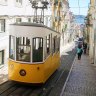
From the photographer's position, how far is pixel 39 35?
15477 mm

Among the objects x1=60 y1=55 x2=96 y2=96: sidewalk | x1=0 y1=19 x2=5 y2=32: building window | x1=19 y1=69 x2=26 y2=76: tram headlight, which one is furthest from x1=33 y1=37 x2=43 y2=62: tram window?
x1=0 y1=19 x2=5 y2=32: building window

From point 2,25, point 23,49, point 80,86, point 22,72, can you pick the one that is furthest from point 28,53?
point 2,25

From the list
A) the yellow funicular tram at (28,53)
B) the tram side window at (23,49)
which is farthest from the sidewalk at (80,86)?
the tram side window at (23,49)

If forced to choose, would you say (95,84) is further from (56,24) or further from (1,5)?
(56,24)

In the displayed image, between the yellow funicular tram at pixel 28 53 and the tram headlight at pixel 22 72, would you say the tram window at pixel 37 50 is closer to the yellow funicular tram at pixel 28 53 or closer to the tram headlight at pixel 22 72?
the yellow funicular tram at pixel 28 53

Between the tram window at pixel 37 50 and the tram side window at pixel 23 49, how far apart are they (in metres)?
0.28

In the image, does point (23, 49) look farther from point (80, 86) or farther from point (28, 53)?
point (80, 86)

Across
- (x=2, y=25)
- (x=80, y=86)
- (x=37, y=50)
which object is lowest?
(x=80, y=86)

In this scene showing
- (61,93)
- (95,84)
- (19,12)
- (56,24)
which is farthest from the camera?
(56,24)

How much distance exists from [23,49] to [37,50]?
682 mm

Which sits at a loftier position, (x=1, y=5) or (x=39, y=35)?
(x=1, y=5)

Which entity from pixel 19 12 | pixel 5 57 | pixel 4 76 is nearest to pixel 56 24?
pixel 19 12

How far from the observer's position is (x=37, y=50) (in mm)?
15352

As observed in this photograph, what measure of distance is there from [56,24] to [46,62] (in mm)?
40864
